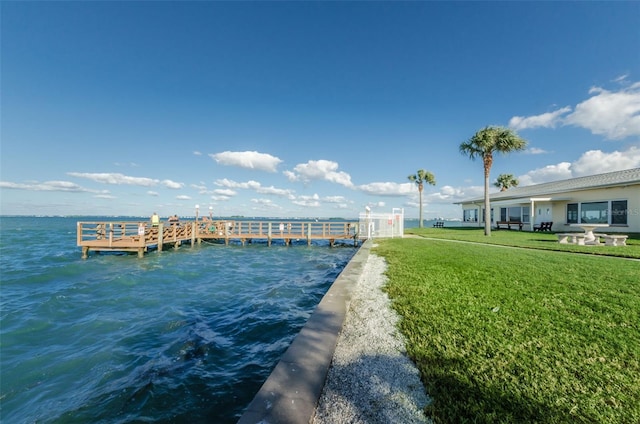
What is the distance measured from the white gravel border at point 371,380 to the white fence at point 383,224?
1416 cm

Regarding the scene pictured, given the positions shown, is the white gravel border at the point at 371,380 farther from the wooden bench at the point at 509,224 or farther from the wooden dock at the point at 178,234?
the wooden bench at the point at 509,224

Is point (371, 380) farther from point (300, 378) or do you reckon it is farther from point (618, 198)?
point (618, 198)

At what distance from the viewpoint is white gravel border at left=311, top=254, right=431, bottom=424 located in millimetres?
2199

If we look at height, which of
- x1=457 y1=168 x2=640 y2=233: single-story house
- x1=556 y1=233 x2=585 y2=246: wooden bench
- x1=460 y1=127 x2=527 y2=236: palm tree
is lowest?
x1=556 y1=233 x2=585 y2=246: wooden bench

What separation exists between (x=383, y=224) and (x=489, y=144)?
30.2ft

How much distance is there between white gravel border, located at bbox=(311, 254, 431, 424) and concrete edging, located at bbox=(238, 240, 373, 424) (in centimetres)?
10

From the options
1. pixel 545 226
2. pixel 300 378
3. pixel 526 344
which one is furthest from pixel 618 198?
pixel 300 378

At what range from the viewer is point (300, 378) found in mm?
2600

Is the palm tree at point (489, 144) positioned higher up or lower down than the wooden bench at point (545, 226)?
higher up

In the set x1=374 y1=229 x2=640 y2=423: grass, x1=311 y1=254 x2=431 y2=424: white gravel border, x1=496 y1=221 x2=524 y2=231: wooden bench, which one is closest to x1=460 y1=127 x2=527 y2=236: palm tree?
x1=496 y1=221 x2=524 y2=231: wooden bench

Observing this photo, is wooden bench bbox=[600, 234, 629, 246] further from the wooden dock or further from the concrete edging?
the concrete edging

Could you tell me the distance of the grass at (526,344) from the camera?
2.19 meters

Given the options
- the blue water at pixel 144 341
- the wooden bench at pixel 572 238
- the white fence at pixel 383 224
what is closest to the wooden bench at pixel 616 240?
the wooden bench at pixel 572 238

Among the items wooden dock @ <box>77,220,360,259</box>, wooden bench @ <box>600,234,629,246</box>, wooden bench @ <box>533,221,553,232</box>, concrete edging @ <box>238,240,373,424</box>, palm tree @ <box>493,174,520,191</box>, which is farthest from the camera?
palm tree @ <box>493,174,520,191</box>
